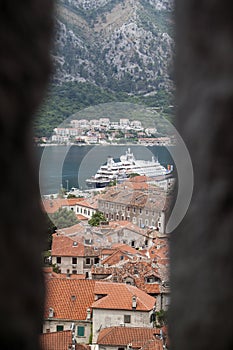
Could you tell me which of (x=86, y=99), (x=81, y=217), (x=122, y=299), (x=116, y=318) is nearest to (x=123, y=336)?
(x=122, y=299)

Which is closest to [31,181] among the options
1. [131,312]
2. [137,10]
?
[131,312]

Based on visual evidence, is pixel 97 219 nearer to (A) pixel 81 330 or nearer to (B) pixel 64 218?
(B) pixel 64 218

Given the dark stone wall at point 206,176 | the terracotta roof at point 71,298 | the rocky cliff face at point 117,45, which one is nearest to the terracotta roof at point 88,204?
the terracotta roof at point 71,298

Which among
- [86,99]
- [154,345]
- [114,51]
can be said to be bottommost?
[154,345]

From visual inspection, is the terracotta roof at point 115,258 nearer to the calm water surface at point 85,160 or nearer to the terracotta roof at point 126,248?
the terracotta roof at point 126,248

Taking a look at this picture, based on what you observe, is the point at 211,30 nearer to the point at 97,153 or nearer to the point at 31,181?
the point at 31,181

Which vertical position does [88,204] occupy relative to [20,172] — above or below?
above
